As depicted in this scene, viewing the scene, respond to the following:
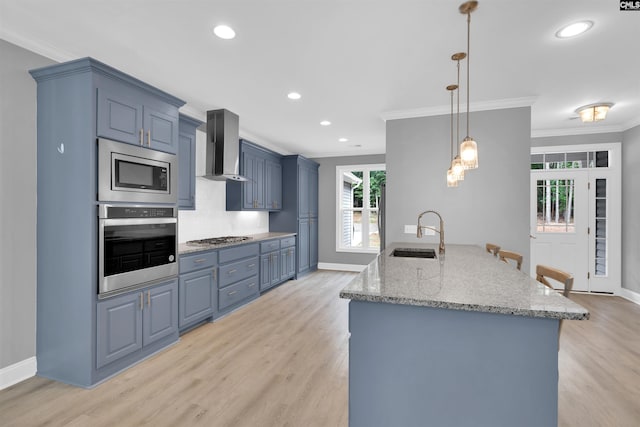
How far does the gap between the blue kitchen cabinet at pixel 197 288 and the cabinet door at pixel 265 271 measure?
42.8 inches

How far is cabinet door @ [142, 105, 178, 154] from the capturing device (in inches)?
105

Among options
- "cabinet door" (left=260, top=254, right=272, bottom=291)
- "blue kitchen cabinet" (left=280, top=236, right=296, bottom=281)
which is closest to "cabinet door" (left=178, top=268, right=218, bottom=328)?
"cabinet door" (left=260, top=254, right=272, bottom=291)

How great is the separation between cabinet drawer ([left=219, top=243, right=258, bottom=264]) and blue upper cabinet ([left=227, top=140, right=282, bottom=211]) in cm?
73

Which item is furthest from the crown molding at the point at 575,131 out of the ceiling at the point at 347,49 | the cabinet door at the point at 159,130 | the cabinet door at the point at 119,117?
the cabinet door at the point at 119,117

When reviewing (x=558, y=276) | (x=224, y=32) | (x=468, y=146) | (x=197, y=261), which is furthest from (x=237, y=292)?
(x=558, y=276)

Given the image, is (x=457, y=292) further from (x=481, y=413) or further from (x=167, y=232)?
(x=167, y=232)

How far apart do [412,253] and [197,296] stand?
235cm

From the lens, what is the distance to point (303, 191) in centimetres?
623

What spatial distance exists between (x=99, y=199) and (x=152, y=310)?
42.3 inches

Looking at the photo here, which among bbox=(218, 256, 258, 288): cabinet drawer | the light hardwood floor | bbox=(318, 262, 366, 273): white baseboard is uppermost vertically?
bbox=(218, 256, 258, 288): cabinet drawer

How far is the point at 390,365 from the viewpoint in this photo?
1.46 metres

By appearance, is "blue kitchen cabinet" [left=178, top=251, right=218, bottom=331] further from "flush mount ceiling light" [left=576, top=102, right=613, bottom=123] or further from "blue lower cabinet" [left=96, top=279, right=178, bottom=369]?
"flush mount ceiling light" [left=576, top=102, right=613, bottom=123]

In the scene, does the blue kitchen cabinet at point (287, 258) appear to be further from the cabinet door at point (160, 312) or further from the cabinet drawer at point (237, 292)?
the cabinet door at point (160, 312)

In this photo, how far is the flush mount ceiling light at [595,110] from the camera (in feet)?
12.1
